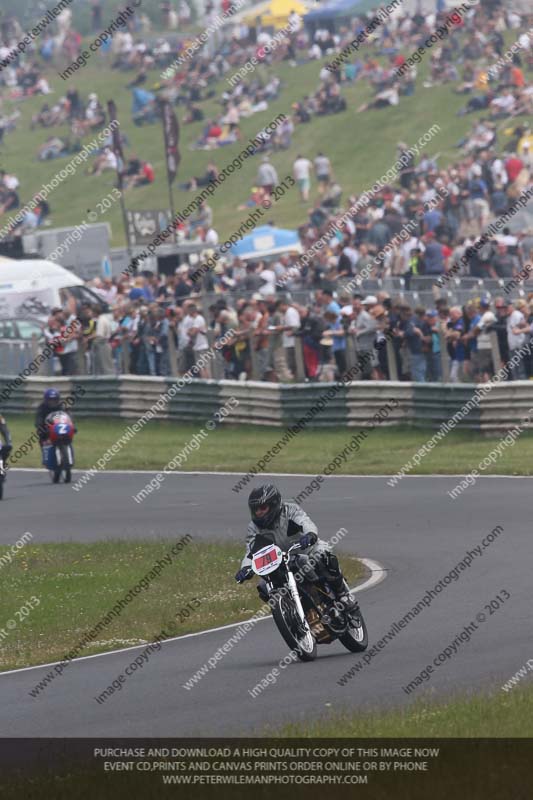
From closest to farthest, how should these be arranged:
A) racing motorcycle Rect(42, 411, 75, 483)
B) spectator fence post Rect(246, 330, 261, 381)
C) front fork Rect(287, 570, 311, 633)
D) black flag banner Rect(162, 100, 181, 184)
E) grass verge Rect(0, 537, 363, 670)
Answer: front fork Rect(287, 570, 311, 633), grass verge Rect(0, 537, 363, 670), racing motorcycle Rect(42, 411, 75, 483), spectator fence post Rect(246, 330, 261, 381), black flag banner Rect(162, 100, 181, 184)

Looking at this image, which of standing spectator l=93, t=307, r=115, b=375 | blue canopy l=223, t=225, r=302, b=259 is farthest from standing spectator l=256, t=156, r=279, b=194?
standing spectator l=93, t=307, r=115, b=375

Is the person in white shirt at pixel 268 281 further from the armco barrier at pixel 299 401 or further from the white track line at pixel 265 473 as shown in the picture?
the white track line at pixel 265 473

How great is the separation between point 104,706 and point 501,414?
13435mm

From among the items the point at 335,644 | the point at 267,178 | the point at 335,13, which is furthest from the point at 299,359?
the point at 335,13

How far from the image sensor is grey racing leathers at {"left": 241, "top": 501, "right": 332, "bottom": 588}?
37.5 feet

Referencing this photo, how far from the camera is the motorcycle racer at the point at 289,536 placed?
11297mm

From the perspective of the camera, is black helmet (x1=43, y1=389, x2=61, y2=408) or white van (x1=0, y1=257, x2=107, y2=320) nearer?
black helmet (x1=43, y1=389, x2=61, y2=408)

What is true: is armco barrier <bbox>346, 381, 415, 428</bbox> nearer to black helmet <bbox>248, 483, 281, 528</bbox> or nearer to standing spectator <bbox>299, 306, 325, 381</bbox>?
standing spectator <bbox>299, 306, 325, 381</bbox>

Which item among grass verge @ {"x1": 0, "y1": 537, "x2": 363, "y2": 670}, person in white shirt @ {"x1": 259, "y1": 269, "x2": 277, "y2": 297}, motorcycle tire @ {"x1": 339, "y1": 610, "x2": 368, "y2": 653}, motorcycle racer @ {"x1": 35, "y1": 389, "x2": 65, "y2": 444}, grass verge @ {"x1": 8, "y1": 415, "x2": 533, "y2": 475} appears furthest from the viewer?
person in white shirt @ {"x1": 259, "y1": 269, "x2": 277, "y2": 297}

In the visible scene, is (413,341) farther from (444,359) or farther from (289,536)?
(289,536)

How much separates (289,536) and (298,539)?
0.40 ft

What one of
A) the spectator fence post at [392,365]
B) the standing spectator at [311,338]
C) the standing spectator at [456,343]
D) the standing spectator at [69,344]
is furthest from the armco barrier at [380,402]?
the standing spectator at [69,344]

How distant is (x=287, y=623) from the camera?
11148 mm

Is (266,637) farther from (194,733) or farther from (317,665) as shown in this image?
(194,733)
